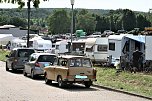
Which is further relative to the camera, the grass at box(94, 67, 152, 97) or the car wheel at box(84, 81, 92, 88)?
the car wheel at box(84, 81, 92, 88)

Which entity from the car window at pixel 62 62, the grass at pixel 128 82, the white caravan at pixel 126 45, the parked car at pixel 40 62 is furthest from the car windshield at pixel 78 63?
the white caravan at pixel 126 45

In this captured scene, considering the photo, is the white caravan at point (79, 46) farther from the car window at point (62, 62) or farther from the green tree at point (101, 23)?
the green tree at point (101, 23)

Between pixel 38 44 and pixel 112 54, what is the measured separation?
29718mm

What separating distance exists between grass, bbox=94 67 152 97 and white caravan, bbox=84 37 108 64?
12.2 m

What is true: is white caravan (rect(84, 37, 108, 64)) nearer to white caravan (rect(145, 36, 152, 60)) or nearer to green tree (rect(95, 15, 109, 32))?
white caravan (rect(145, 36, 152, 60))

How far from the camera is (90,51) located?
41.2 m

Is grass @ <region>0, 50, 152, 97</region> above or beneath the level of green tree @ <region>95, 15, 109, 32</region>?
beneath

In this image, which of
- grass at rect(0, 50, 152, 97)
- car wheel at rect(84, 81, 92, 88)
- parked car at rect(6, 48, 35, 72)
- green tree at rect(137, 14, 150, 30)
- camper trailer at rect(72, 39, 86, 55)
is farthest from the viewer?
green tree at rect(137, 14, 150, 30)

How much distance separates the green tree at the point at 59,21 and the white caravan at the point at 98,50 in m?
118

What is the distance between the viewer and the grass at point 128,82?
63.1 ft

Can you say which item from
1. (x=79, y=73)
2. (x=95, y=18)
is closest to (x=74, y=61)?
(x=79, y=73)

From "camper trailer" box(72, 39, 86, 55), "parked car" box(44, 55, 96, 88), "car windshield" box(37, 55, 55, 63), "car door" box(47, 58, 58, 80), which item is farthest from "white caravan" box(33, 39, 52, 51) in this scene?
"parked car" box(44, 55, 96, 88)

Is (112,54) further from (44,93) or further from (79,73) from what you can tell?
(44,93)

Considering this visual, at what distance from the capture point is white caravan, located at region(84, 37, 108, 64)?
39.1 meters
